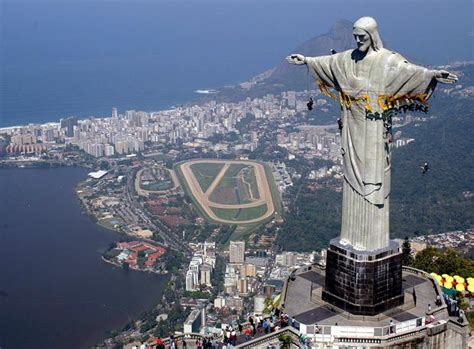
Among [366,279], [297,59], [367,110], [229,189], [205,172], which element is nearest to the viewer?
[367,110]

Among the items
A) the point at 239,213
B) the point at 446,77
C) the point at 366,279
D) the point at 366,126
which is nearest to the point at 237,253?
the point at 239,213

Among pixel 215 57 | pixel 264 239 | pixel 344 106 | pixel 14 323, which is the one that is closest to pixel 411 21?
pixel 215 57

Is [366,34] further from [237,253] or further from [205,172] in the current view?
[205,172]

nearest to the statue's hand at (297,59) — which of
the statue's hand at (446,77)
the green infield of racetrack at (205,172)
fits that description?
the statue's hand at (446,77)

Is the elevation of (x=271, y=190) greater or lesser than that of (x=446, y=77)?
lesser

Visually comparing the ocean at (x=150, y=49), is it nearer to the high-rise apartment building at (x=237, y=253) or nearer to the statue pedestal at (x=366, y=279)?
the high-rise apartment building at (x=237, y=253)

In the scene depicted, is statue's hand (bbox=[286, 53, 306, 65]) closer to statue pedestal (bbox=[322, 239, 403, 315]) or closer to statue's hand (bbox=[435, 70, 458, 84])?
statue's hand (bbox=[435, 70, 458, 84])

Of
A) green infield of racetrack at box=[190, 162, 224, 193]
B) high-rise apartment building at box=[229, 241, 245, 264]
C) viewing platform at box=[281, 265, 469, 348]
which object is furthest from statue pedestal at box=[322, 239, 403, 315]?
green infield of racetrack at box=[190, 162, 224, 193]
